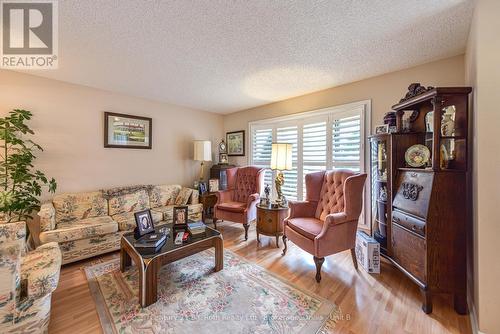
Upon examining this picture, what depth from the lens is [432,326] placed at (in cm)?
144

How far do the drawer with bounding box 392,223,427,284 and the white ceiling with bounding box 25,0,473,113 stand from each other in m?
1.80

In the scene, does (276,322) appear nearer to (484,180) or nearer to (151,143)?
(484,180)

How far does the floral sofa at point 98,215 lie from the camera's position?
2.27 metres

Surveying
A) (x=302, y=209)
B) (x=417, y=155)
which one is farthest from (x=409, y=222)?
(x=302, y=209)

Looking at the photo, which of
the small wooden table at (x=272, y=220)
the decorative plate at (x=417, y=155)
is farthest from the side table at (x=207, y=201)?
the decorative plate at (x=417, y=155)

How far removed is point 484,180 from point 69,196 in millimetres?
4319

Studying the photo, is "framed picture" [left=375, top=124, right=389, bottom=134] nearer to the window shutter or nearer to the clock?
the window shutter

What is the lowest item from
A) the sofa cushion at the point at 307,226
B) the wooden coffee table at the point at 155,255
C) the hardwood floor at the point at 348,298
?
the hardwood floor at the point at 348,298

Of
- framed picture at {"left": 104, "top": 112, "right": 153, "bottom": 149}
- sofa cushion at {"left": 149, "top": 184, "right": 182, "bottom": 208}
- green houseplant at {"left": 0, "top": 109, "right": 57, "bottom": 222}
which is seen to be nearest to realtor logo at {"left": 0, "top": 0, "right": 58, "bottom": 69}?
green houseplant at {"left": 0, "top": 109, "right": 57, "bottom": 222}

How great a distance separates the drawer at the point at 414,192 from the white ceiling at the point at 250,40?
1.28 metres

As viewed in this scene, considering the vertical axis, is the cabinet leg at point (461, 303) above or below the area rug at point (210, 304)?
above

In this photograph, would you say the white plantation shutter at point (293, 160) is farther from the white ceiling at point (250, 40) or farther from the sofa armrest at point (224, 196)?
the sofa armrest at point (224, 196)

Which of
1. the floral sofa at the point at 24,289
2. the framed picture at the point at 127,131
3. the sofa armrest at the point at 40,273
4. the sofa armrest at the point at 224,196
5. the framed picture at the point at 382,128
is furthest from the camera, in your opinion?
the sofa armrest at the point at 224,196

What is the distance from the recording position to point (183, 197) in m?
3.61
